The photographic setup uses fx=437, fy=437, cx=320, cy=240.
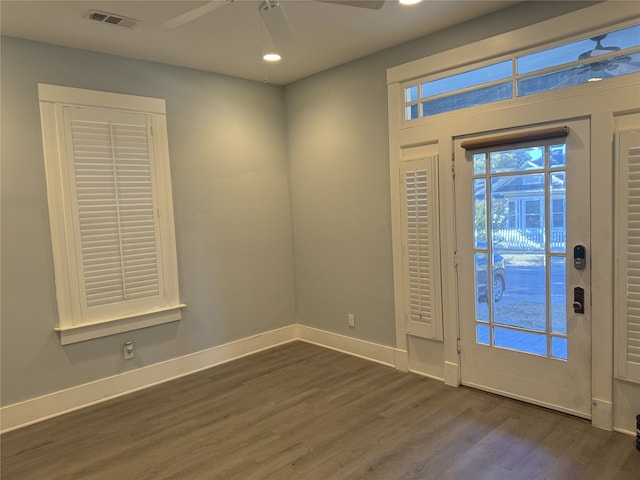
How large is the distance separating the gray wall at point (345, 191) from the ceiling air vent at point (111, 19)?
1905mm

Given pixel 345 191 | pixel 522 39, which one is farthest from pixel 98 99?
pixel 522 39

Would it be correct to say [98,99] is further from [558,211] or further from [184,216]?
[558,211]

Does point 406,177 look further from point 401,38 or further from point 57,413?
point 57,413

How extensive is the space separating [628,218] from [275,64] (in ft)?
9.94

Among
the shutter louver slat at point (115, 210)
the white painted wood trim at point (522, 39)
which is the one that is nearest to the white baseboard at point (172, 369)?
the shutter louver slat at point (115, 210)

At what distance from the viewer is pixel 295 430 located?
116 inches

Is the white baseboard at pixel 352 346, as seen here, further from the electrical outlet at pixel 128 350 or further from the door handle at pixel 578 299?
the electrical outlet at pixel 128 350

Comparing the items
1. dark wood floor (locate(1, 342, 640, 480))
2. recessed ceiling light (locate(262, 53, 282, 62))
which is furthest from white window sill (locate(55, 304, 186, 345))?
recessed ceiling light (locate(262, 53, 282, 62))

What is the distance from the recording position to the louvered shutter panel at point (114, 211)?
3430mm

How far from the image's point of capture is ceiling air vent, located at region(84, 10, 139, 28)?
9.18 ft

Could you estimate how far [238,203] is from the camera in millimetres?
4418

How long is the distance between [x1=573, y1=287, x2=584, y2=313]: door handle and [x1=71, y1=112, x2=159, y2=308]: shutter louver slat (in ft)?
10.6

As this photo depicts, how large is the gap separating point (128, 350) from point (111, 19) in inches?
99.8

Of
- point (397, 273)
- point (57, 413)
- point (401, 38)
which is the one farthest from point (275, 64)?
point (57, 413)
